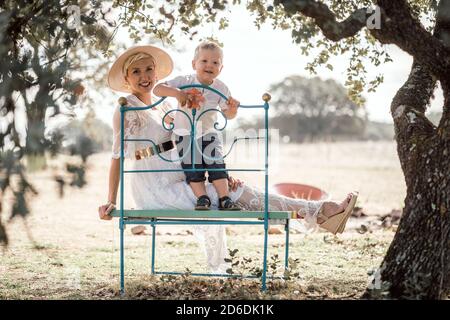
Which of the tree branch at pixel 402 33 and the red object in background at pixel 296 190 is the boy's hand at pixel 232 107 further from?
the red object in background at pixel 296 190

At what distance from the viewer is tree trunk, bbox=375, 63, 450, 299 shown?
4172 millimetres

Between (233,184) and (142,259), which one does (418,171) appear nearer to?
(233,184)

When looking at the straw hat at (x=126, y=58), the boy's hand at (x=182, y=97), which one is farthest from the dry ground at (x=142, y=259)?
the boy's hand at (x=182, y=97)

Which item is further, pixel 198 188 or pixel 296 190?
pixel 296 190

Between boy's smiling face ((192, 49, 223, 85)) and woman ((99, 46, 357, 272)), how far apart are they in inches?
17.7

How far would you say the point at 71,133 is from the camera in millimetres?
3766

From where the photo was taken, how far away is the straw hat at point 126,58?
16.7 ft

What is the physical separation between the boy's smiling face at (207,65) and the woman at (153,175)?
1.47 ft

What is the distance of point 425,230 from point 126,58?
8.43 ft

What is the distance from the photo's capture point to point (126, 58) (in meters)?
5.13

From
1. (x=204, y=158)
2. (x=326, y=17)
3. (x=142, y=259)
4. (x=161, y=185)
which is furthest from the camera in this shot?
(x=142, y=259)

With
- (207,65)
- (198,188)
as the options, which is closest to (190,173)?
(198,188)
